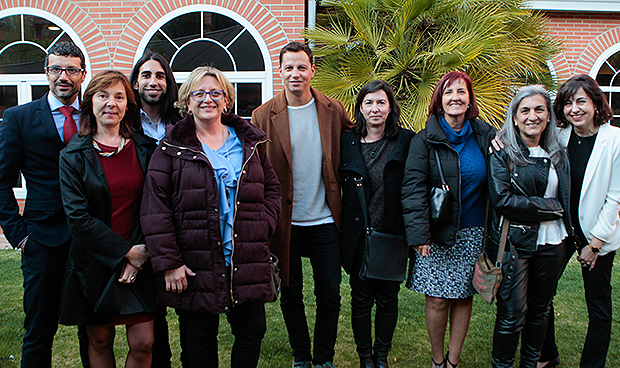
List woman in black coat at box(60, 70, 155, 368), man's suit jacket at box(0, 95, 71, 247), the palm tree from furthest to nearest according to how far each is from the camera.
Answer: the palm tree
man's suit jacket at box(0, 95, 71, 247)
woman in black coat at box(60, 70, 155, 368)

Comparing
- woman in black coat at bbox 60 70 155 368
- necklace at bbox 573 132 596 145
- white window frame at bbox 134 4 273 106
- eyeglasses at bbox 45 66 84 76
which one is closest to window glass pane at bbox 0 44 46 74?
white window frame at bbox 134 4 273 106

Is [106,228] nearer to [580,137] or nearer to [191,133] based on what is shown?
[191,133]

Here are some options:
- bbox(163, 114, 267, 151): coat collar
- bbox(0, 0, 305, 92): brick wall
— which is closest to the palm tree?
bbox(0, 0, 305, 92): brick wall

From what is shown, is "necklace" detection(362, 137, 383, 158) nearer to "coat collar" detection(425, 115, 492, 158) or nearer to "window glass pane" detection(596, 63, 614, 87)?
"coat collar" detection(425, 115, 492, 158)

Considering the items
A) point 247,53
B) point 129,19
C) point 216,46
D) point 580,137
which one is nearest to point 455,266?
point 580,137

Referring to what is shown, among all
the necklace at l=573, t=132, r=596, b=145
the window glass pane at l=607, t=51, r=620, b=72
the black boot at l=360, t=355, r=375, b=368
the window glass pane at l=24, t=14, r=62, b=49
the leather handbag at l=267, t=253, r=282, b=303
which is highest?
the window glass pane at l=24, t=14, r=62, b=49

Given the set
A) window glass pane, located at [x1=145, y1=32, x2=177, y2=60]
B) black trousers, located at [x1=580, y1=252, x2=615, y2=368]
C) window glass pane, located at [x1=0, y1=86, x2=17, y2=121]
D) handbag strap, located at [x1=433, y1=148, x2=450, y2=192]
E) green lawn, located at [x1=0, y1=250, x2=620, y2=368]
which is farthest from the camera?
window glass pane, located at [x1=0, y1=86, x2=17, y2=121]

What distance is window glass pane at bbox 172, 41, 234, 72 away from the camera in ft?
22.5

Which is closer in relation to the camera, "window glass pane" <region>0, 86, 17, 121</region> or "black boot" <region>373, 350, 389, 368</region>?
"black boot" <region>373, 350, 389, 368</region>

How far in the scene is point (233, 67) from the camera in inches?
272

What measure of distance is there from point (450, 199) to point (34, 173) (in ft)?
7.79

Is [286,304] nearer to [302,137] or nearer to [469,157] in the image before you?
[302,137]

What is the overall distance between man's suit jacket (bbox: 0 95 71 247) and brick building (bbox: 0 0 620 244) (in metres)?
4.68

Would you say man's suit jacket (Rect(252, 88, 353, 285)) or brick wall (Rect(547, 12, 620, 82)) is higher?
brick wall (Rect(547, 12, 620, 82))
